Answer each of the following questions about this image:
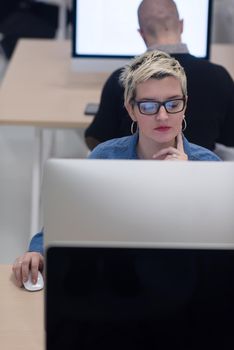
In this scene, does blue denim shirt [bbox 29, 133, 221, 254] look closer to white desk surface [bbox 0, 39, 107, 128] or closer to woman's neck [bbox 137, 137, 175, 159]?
woman's neck [bbox 137, 137, 175, 159]

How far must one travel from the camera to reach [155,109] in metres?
1.82

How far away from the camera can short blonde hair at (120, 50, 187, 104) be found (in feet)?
5.96

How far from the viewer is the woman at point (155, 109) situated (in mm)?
1813

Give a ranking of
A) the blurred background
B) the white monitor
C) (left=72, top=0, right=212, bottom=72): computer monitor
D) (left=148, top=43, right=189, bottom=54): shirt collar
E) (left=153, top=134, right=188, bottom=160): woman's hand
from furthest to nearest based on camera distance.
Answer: the blurred background
(left=72, top=0, right=212, bottom=72): computer monitor
(left=148, top=43, right=189, bottom=54): shirt collar
(left=153, top=134, right=188, bottom=160): woman's hand
the white monitor

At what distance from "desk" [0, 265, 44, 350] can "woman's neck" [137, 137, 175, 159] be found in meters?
0.40

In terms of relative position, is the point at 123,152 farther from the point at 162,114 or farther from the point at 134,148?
the point at 162,114

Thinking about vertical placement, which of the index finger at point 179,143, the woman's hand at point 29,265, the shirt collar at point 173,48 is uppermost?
the index finger at point 179,143

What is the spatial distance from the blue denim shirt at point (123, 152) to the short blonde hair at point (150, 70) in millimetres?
111

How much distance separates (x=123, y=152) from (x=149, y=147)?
11 cm

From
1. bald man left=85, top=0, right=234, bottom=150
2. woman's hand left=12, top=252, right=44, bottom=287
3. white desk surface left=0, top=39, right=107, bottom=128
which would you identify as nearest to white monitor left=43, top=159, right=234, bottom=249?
woman's hand left=12, top=252, right=44, bottom=287

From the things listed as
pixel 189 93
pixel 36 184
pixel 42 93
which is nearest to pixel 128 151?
pixel 189 93

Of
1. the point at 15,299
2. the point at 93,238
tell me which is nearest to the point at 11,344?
the point at 15,299

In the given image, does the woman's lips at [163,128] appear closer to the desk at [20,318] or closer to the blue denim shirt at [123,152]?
the blue denim shirt at [123,152]

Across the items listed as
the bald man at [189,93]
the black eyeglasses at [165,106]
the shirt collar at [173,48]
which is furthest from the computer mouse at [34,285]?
the shirt collar at [173,48]
